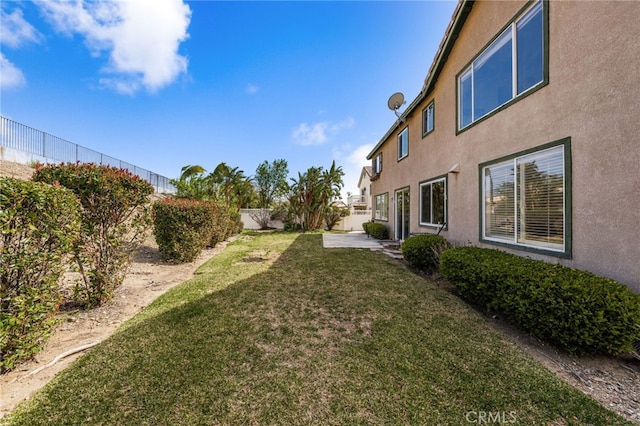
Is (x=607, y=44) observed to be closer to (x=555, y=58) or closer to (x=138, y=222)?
(x=555, y=58)

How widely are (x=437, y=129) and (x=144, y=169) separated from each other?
1126 inches

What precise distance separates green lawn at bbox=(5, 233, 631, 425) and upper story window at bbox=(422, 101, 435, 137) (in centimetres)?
696

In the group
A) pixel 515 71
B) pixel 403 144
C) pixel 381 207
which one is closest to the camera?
pixel 515 71

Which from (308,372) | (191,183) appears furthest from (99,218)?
(191,183)

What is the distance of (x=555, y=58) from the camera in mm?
4391

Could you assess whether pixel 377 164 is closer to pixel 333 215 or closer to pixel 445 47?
pixel 333 215

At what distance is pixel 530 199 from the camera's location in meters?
4.92

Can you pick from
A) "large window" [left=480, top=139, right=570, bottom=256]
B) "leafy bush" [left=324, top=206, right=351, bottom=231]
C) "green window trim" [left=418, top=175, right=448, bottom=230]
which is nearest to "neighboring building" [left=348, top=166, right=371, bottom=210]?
"leafy bush" [left=324, top=206, right=351, bottom=231]

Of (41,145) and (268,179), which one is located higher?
(41,145)

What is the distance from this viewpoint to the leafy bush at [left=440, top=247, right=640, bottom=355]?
2.84 meters

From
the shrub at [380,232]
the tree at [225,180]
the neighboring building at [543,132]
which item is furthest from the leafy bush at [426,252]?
the tree at [225,180]

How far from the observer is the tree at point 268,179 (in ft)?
93.9

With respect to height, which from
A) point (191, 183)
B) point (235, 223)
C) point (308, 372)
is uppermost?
point (191, 183)

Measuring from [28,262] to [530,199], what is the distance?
820cm
